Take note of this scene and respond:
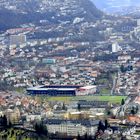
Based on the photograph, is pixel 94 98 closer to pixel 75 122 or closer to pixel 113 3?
pixel 75 122

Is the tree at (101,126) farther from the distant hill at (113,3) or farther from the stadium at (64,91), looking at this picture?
the distant hill at (113,3)

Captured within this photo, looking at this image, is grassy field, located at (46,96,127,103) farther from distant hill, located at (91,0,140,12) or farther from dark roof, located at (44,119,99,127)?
distant hill, located at (91,0,140,12)

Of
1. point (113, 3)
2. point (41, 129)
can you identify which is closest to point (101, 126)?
point (41, 129)

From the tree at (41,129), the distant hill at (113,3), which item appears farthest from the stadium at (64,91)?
the distant hill at (113,3)

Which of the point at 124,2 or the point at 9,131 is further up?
the point at 124,2

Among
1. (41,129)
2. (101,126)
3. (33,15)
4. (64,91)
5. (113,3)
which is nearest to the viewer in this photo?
(41,129)

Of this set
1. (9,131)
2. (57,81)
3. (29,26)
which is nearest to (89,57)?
(57,81)

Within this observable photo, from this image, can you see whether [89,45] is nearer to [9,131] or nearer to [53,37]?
[53,37]

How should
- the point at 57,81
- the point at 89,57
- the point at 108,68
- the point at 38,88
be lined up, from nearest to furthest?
the point at 38,88 → the point at 57,81 → the point at 108,68 → the point at 89,57
